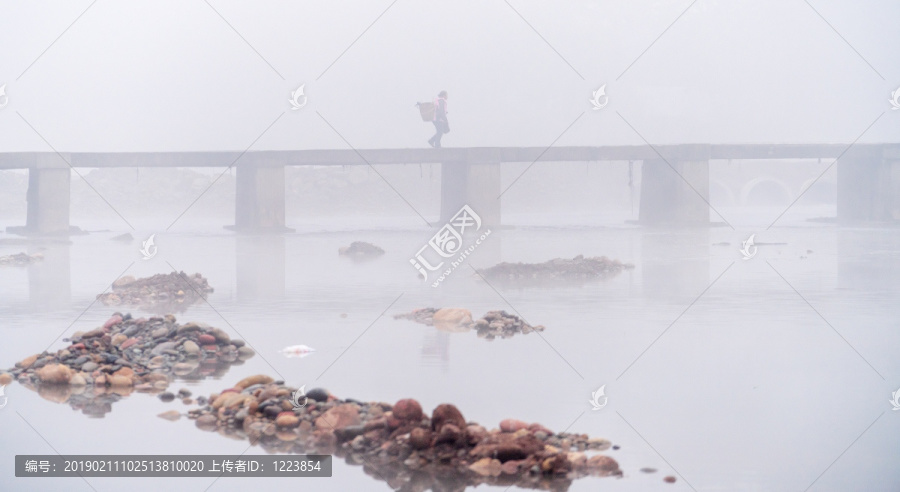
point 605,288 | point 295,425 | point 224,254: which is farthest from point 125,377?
point 224,254

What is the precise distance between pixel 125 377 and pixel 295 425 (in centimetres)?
172

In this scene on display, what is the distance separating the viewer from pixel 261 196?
2030 cm

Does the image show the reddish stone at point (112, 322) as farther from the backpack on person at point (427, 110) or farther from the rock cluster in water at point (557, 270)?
the backpack on person at point (427, 110)

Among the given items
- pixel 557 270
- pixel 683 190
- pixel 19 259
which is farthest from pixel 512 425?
pixel 683 190

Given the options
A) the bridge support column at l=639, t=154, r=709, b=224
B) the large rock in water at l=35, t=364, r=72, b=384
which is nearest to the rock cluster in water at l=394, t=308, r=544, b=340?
the large rock in water at l=35, t=364, r=72, b=384

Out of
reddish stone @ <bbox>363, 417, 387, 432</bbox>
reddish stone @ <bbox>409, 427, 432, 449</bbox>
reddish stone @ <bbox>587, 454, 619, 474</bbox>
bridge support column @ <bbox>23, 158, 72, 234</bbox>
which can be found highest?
bridge support column @ <bbox>23, 158, 72, 234</bbox>

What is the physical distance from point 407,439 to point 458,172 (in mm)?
17506

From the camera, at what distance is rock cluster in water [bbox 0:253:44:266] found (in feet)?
46.4

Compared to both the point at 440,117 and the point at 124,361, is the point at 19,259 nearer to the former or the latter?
the point at 440,117

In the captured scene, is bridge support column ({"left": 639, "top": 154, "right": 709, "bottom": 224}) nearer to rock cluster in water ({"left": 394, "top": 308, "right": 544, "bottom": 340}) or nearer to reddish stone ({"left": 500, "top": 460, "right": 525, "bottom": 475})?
rock cluster in water ({"left": 394, "top": 308, "right": 544, "bottom": 340})

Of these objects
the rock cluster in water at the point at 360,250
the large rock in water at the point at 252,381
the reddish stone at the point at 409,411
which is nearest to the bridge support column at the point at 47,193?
the rock cluster in water at the point at 360,250

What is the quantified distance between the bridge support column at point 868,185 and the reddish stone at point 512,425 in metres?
24.3

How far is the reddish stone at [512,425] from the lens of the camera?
423cm

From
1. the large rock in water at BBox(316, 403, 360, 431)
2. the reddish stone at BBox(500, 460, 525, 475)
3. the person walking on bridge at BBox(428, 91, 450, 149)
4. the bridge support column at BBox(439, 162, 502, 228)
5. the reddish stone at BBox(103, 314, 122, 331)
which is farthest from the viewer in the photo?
the bridge support column at BBox(439, 162, 502, 228)
